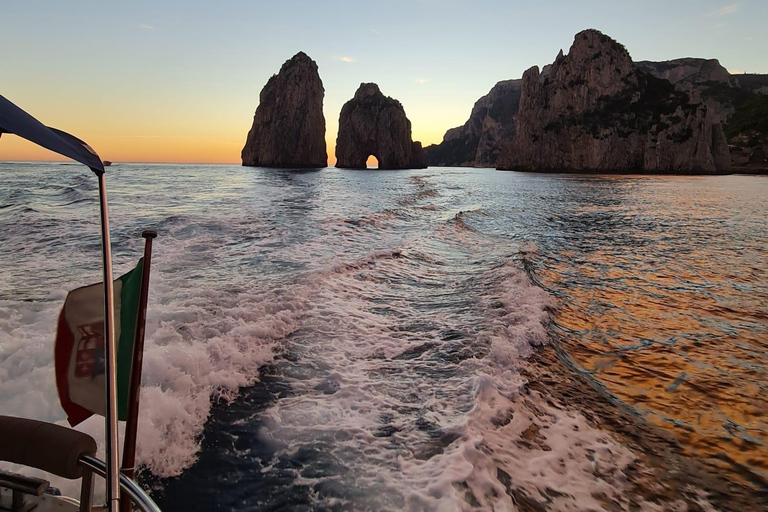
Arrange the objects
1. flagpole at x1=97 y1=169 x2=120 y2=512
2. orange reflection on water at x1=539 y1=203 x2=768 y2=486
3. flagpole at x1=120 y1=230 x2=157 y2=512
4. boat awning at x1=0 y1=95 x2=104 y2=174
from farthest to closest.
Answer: orange reflection on water at x1=539 y1=203 x2=768 y2=486, flagpole at x1=120 y1=230 x2=157 y2=512, flagpole at x1=97 y1=169 x2=120 y2=512, boat awning at x1=0 y1=95 x2=104 y2=174

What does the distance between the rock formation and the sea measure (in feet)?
471

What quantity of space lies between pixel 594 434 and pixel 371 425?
82.4 inches

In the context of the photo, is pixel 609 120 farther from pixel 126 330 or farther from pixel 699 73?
pixel 126 330

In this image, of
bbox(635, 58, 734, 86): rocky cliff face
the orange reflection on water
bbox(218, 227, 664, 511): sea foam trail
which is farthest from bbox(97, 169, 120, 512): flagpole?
bbox(635, 58, 734, 86): rocky cliff face

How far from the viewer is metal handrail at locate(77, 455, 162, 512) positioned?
1.57 metres

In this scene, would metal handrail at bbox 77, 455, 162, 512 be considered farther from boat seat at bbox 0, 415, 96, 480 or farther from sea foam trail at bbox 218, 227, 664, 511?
sea foam trail at bbox 218, 227, 664, 511

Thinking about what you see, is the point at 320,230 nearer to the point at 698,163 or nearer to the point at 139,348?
the point at 139,348

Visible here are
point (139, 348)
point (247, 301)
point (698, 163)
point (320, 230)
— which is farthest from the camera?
point (698, 163)

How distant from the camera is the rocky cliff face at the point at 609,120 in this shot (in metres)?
94.6

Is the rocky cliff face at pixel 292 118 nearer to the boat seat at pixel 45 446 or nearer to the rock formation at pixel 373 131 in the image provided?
the rock formation at pixel 373 131

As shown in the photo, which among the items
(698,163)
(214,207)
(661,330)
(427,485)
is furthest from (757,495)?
(698,163)

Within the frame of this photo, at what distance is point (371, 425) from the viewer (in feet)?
12.6

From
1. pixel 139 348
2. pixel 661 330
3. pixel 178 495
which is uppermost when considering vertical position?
pixel 139 348

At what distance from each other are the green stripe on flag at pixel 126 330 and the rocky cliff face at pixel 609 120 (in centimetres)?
11974
